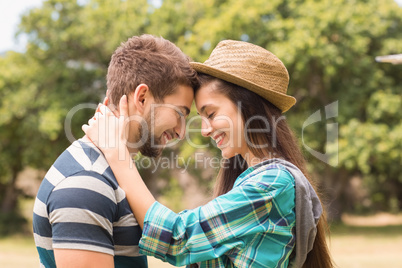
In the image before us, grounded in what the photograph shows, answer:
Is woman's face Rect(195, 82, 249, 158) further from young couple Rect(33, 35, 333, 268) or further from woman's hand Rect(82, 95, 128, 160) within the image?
woman's hand Rect(82, 95, 128, 160)

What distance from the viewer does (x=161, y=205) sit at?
1.86 metres

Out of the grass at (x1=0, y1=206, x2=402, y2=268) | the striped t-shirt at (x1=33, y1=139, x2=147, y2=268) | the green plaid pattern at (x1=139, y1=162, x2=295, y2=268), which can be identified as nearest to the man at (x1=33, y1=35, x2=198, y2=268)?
the striped t-shirt at (x1=33, y1=139, x2=147, y2=268)

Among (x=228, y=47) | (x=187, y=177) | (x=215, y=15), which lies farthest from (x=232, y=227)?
(x=187, y=177)

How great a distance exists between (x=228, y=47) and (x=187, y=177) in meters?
17.5

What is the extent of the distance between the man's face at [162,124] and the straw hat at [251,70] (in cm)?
19

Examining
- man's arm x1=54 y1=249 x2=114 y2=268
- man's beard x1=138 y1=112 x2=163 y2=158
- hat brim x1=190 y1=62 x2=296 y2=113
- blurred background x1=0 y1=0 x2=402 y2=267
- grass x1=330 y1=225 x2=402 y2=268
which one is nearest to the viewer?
man's arm x1=54 y1=249 x2=114 y2=268

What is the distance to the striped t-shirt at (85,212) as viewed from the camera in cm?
154

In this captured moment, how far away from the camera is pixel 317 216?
6.88ft

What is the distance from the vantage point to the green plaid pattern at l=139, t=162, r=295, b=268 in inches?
71.5

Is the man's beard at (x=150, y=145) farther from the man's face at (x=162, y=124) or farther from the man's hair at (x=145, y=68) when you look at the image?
the man's hair at (x=145, y=68)

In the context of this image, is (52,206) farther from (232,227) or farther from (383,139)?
(383,139)

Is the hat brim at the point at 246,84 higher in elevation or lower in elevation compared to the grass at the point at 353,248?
higher

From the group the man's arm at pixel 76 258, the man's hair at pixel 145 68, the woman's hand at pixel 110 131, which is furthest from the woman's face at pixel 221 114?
the man's arm at pixel 76 258

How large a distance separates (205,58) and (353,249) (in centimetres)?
747
